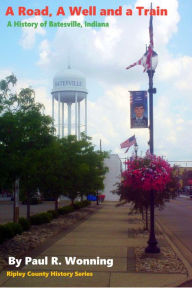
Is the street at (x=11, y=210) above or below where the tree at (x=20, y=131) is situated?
below

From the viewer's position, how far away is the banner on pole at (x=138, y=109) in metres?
14.5

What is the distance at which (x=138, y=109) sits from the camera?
14672 millimetres

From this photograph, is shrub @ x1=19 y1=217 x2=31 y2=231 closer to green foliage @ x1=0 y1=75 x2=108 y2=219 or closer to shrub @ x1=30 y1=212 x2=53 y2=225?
green foliage @ x1=0 y1=75 x2=108 y2=219

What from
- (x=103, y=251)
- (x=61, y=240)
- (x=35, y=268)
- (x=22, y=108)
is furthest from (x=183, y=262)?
(x=22, y=108)

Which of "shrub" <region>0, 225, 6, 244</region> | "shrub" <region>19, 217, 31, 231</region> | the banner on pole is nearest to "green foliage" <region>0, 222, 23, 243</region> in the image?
"shrub" <region>0, 225, 6, 244</region>

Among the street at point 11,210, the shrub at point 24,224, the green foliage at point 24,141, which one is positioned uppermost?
the green foliage at point 24,141

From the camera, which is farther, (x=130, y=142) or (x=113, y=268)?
(x=130, y=142)

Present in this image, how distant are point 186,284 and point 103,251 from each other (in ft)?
14.8

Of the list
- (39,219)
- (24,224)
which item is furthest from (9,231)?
(39,219)

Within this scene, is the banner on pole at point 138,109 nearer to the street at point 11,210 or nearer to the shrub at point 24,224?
the shrub at point 24,224

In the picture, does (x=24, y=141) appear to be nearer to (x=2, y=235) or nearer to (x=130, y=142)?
(x=2, y=235)

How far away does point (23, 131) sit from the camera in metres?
13.3

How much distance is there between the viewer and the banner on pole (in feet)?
47.5

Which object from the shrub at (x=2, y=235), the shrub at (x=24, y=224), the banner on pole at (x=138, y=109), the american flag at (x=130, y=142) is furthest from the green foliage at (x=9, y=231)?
the american flag at (x=130, y=142)
